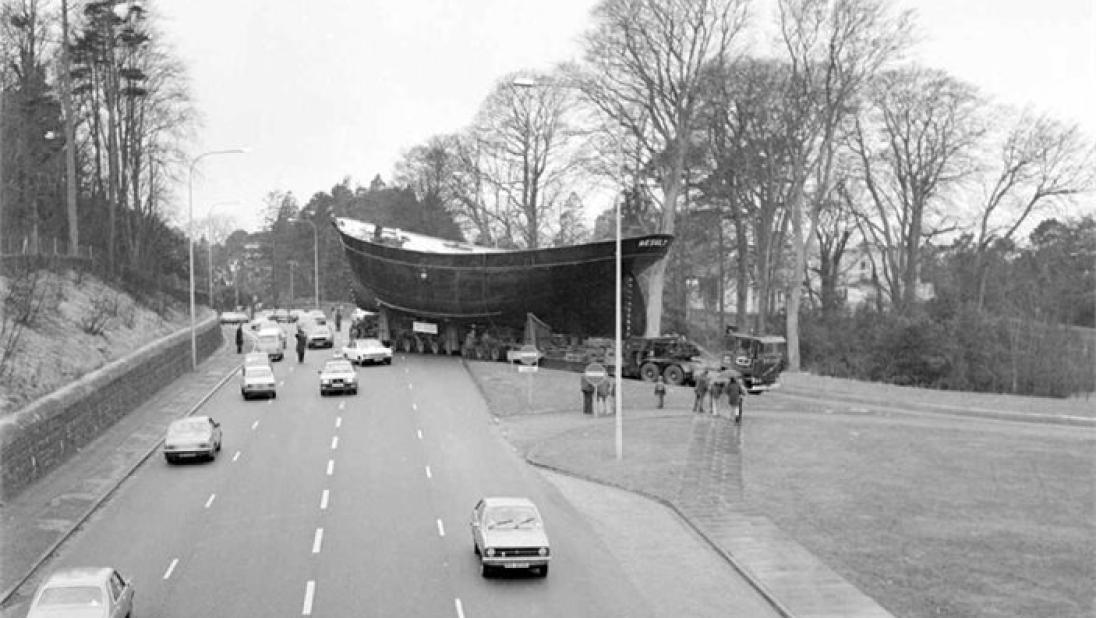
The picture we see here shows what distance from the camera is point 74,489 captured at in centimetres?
2661

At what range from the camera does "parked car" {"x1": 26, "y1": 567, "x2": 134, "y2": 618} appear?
15188 mm

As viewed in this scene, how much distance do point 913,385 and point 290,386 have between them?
3494 centimetres

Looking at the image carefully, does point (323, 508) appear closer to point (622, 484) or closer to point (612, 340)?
point (622, 484)

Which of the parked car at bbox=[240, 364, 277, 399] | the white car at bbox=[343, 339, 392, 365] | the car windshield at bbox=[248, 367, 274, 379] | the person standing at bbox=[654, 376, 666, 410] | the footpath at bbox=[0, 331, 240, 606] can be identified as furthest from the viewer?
the white car at bbox=[343, 339, 392, 365]

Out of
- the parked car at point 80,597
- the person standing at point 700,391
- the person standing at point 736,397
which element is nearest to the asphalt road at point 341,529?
the parked car at point 80,597

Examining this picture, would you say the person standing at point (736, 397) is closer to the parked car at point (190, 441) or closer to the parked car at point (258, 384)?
the parked car at point (190, 441)

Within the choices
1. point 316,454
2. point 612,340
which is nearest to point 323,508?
point 316,454

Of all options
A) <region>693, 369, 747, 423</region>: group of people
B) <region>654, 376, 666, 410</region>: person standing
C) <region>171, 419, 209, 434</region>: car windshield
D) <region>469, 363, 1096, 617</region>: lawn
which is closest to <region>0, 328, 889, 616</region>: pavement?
<region>469, 363, 1096, 617</region>: lawn

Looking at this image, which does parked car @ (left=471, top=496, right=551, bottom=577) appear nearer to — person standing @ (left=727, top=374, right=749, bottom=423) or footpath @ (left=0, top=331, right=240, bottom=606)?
footpath @ (left=0, top=331, right=240, bottom=606)

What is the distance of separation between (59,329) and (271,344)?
15.0m

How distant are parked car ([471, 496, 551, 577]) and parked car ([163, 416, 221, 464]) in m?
13.2

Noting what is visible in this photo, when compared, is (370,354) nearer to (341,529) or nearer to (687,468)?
(687,468)

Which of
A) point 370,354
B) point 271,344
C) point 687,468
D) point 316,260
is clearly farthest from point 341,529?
point 316,260

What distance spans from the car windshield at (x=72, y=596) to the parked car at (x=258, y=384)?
1060 inches
